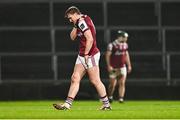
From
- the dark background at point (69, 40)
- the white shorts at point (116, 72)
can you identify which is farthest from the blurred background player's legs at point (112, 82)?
the dark background at point (69, 40)

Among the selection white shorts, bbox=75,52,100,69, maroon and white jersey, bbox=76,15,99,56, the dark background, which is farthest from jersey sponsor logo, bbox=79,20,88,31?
the dark background

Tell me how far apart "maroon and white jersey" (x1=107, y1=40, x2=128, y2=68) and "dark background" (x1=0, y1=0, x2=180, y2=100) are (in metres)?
2.37

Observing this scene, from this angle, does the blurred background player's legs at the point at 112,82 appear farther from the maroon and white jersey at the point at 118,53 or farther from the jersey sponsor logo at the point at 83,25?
the jersey sponsor logo at the point at 83,25

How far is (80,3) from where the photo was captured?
2900 centimetres

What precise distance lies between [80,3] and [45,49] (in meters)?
2.01

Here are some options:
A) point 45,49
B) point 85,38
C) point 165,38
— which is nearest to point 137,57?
point 165,38

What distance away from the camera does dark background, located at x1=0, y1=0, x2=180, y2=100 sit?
2859 cm

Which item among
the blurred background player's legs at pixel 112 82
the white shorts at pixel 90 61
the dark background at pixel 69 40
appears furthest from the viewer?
the dark background at pixel 69 40

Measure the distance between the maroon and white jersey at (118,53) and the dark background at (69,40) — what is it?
2373 millimetres

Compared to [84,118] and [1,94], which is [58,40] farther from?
[84,118]

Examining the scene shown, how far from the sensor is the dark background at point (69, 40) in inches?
1126

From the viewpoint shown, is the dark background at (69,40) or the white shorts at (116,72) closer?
the white shorts at (116,72)

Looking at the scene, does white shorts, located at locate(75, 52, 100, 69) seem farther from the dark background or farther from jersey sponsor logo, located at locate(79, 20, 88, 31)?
the dark background

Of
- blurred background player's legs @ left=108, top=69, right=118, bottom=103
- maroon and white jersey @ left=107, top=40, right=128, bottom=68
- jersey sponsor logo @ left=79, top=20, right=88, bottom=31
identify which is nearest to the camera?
jersey sponsor logo @ left=79, top=20, right=88, bottom=31
